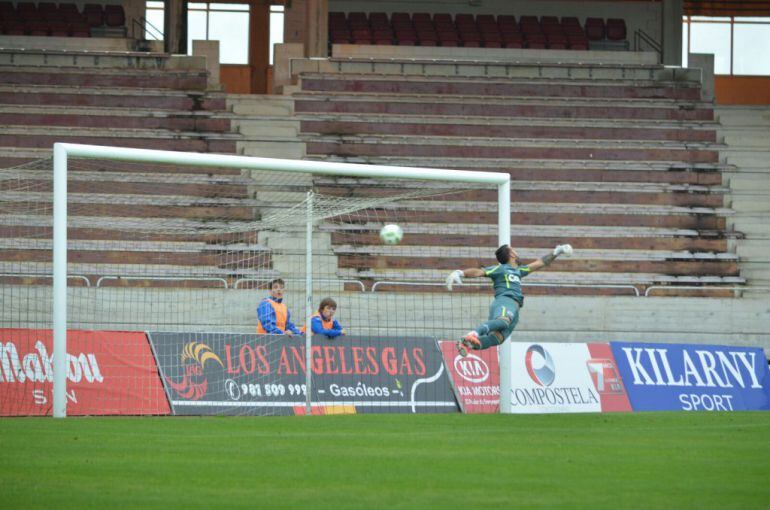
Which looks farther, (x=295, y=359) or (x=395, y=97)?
(x=395, y=97)

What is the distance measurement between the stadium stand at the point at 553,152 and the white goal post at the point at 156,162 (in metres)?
5.48

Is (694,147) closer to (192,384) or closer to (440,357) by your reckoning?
(440,357)

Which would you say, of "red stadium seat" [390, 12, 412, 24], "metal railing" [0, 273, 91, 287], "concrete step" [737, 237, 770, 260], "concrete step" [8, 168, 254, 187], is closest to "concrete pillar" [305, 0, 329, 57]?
"red stadium seat" [390, 12, 412, 24]

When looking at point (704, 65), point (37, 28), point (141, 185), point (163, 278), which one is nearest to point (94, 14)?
point (37, 28)

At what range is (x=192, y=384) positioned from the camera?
50.8 feet

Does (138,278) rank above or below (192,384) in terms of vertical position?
above

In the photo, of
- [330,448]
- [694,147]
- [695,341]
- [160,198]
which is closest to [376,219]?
[160,198]

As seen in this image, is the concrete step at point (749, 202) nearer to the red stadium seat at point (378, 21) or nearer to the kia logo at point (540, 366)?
the kia logo at point (540, 366)

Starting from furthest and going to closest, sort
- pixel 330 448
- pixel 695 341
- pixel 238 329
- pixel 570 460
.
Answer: pixel 695 341
pixel 238 329
pixel 330 448
pixel 570 460

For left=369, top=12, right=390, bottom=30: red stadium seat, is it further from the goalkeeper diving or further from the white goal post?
the goalkeeper diving

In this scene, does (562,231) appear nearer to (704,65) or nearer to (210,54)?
(704,65)

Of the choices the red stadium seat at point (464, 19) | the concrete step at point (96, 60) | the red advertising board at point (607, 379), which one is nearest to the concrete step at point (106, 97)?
the concrete step at point (96, 60)

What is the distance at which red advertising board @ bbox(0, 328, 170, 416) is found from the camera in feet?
48.9

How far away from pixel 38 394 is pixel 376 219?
9.68m
